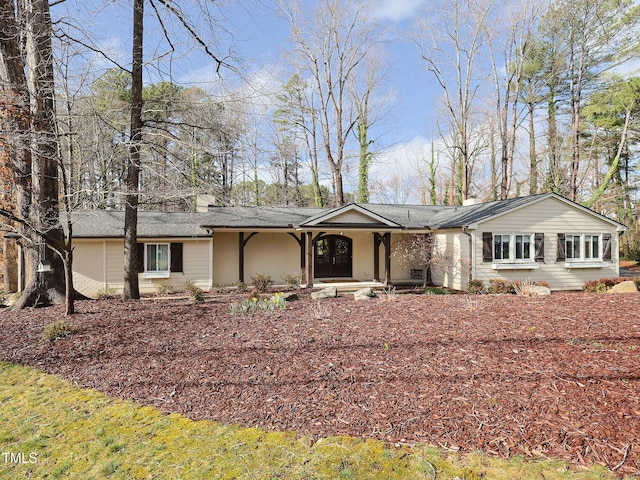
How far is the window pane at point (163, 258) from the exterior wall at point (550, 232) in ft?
36.1

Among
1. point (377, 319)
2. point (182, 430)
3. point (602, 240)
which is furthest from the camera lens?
point (602, 240)

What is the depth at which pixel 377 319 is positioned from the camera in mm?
6266

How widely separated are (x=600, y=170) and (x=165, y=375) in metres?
33.3

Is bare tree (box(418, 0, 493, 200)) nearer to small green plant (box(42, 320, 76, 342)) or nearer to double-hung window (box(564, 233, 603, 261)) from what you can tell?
double-hung window (box(564, 233, 603, 261))

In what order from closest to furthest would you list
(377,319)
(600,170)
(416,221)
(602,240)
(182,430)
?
(182,430) < (377,319) < (602,240) < (416,221) < (600,170)

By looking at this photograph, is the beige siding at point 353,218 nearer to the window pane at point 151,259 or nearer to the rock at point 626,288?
the window pane at point 151,259

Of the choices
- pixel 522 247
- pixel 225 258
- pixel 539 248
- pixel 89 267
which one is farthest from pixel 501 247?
pixel 89 267

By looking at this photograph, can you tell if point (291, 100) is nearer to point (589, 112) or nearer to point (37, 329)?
point (589, 112)

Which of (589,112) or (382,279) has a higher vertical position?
(589,112)

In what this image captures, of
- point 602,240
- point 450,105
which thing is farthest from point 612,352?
point 450,105

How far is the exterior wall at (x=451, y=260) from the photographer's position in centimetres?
1327

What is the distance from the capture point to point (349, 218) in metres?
13.3

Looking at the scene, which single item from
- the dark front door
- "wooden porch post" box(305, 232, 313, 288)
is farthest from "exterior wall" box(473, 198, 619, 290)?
"wooden porch post" box(305, 232, 313, 288)

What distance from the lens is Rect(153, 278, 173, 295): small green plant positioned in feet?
40.5
